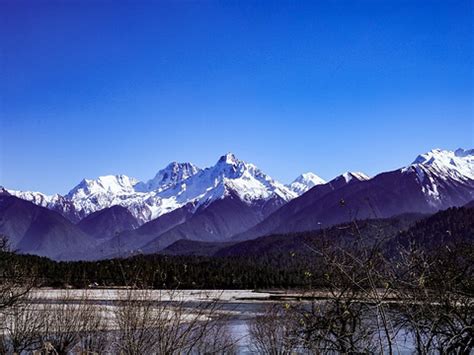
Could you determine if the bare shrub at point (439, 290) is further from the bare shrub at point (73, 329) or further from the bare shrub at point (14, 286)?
the bare shrub at point (73, 329)

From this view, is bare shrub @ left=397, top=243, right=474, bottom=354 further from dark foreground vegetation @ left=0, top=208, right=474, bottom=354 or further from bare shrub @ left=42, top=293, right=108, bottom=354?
bare shrub @ left=42, top=293, right=108, bottom=354

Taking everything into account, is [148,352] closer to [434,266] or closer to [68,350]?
[434,266]

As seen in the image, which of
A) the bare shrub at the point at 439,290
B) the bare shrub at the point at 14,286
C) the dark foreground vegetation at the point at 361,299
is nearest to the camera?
the dark foreground vegetation at the point at 361,299

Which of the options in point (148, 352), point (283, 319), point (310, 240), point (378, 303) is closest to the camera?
point (378, 303)

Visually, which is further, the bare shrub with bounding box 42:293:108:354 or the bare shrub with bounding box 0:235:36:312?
the bare shrub with bounding box 42:293:108:354

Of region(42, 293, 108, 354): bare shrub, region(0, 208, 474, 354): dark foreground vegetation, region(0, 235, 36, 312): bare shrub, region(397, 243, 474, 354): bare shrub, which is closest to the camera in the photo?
region(0, 208, 474, 354): dark foreground vegetation

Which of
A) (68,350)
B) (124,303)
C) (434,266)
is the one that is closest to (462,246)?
(434,266)

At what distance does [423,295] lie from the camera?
11086 mm

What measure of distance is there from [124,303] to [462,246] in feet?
26.8

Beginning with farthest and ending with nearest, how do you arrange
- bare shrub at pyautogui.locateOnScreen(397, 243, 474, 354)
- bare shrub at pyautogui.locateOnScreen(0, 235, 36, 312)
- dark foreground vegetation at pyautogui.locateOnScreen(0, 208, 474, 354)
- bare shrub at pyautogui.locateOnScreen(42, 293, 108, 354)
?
bare shrub at pyautogui.locateOnScreen(42, 293, 108, 354)
bare shrub at pyautogui.locateOnScreen(0, 235, 36, 312)
bare shrub at pyautogui.locateOnScreen(397, 243, 474, 354)
dark foreground vegetation at pyautogui.locateOnScreen(0, 208, 474, 354)

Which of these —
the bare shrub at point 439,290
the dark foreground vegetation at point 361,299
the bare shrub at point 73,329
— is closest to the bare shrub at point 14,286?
the bare shrub at point 73,329

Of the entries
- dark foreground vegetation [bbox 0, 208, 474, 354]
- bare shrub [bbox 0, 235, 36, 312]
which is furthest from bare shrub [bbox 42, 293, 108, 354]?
dark foreground vegetation [bbox 0, 208, 474, 354]

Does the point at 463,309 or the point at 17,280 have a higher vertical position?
the point at 17,280

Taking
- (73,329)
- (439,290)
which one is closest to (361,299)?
(439,290)
